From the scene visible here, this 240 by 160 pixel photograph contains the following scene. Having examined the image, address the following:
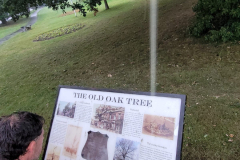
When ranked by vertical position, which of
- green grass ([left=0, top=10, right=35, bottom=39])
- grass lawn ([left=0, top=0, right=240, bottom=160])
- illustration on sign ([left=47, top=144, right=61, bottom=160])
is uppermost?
green grass ([left=0, top=10, right=35, bottom=39])

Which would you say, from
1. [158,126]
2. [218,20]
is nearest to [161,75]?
[218,20]

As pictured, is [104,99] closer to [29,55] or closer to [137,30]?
[137,30]

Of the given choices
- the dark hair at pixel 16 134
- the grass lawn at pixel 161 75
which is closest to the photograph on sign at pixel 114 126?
the dark hair at pixel 16 134

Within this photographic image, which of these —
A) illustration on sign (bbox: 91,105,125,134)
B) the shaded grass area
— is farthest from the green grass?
illustration on sign (bbox: 91,105,125,134)

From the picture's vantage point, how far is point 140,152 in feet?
6.00

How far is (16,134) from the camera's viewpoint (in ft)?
4.91

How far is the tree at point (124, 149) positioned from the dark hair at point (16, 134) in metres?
0.83

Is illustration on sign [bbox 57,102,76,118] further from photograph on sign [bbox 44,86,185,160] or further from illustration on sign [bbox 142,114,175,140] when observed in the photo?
illustration on sign [bbox 142,114,175,140]

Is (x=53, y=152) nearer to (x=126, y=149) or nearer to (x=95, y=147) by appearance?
(x=95, y=147)

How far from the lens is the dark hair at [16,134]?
4.86ft

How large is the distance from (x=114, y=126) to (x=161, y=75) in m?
3.15

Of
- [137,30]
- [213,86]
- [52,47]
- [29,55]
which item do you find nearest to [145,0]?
[137,30]

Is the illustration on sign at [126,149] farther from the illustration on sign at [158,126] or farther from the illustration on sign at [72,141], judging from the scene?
the illustration on sign at [72,141]

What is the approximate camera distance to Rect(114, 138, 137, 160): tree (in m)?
1.87
